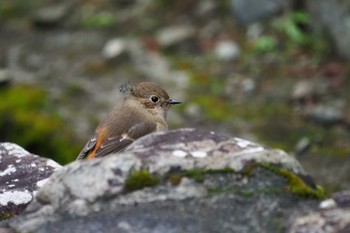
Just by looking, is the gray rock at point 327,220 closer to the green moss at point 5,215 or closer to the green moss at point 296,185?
the green moss at point 296,185

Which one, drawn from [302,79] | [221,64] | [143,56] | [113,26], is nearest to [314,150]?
[302,79]

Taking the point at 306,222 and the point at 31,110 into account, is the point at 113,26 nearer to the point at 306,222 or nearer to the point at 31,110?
the point at 31,110

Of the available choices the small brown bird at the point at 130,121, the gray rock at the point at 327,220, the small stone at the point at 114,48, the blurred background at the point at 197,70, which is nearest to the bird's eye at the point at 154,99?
the small brown bird at the point at 130,121

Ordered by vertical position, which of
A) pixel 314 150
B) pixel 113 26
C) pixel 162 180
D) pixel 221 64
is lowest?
pixel 162 180

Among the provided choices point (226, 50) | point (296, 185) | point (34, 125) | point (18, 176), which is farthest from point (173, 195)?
point (226, 50)

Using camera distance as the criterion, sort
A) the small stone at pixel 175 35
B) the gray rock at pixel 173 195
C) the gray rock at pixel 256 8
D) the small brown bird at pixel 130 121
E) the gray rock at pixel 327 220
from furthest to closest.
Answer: the small stone at pixel 175 35
the gray rock at pixel 256 8
the small brown bird at pixel 130 121
the gray rock at pixel 173 195
the gray rock at pixel 327 220

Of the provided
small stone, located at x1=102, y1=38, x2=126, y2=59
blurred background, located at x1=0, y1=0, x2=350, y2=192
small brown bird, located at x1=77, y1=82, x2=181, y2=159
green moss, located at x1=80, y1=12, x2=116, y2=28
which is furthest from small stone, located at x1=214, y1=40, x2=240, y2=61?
small brown bird, located at x1=77, y1=82, x2=181, y2=159
